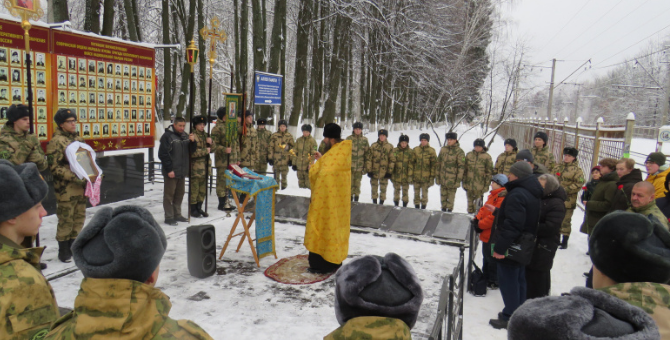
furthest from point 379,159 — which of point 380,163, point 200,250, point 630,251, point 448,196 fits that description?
point 630,251

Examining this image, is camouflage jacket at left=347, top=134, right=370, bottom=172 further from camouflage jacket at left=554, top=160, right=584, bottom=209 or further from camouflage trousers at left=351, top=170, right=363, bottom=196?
camouflage jacket at left=554, top=160, right=584, bottom=209

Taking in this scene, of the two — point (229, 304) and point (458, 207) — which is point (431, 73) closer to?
point (458, 207)

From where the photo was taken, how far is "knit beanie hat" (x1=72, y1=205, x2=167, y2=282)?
58.6 inches

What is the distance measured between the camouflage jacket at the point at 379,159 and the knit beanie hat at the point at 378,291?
8.63m

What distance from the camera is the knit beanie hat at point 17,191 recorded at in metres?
2.00

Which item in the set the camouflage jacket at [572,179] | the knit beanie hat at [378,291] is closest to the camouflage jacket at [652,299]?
the knit beanie hat at [378,291]

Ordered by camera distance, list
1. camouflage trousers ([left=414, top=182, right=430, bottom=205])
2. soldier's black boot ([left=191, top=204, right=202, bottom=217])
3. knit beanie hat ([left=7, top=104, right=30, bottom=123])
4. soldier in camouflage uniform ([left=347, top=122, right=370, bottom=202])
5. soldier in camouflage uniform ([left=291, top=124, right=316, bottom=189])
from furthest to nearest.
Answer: soldier in camouflage uniform ([left=291, top=124, right=316, bottom=189]) < soldier in camouflage uniform ([left=347, top=122, right=370, bottom=202]) < camouflage trousers ([left=414, top=182, right=430, bottom=205]) < soldier's black boot ([left=191, top=204, right=202, bottom=217]) < knit beanie hat ([left=7, top=104, right=30, bottom=123])

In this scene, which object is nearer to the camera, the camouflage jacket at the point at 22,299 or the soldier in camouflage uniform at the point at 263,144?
the camouflage jacket at the point at 22,299

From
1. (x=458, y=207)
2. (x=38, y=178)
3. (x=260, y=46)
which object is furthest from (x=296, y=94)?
(x=38, y=178)

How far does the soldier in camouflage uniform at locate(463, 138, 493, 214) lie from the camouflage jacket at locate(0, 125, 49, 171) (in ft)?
26.2

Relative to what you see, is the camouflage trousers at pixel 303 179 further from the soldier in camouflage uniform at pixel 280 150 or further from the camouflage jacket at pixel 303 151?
the soldier in camouflage uniform at pixel 280 150

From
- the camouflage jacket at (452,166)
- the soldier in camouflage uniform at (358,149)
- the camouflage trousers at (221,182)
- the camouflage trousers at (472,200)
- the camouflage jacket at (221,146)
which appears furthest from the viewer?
the soldier in camouflage uniform at (358,149)

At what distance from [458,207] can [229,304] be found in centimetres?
755

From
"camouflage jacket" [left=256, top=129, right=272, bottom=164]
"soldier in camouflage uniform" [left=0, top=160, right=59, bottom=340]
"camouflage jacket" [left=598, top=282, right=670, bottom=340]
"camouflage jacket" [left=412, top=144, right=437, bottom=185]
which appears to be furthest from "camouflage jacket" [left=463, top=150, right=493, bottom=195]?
"soldier in camouflage uniform" [left=0, top=160, right=59, bottom=340]
